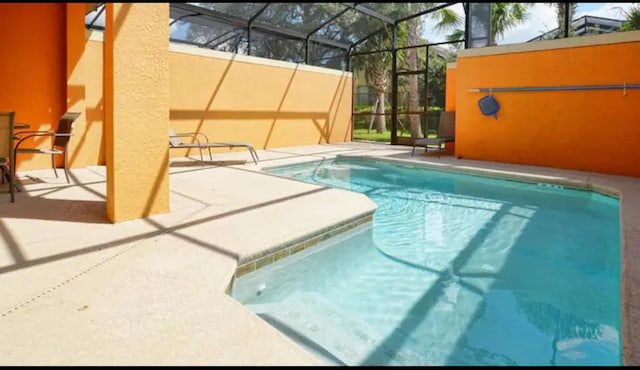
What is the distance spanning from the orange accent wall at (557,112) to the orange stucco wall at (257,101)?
409 cm

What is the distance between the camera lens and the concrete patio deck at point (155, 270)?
5.79 ft

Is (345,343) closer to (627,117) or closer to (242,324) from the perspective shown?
(242,324)

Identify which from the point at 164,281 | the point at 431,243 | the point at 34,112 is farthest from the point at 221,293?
the point at 34,112

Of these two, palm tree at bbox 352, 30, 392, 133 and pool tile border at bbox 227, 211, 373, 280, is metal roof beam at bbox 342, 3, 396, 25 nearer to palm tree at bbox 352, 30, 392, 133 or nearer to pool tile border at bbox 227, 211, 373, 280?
palm tree at bbox 352, 30, 392, 133

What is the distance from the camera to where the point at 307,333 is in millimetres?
2375

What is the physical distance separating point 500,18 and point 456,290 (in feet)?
41.6

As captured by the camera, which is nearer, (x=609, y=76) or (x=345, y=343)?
(x=345, y=343)

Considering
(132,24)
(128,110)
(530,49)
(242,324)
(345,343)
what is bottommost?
(345,343)

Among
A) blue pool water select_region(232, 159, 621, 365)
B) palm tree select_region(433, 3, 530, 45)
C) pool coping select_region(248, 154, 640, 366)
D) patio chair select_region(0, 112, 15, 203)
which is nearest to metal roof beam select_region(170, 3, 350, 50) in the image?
palm tree select_region(433, 3, 530, 45)

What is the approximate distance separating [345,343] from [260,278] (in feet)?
3.03

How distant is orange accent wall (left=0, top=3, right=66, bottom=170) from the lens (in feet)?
19.7

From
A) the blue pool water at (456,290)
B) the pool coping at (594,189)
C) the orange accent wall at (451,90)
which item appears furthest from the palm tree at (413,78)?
the blue pool water at (456,290)

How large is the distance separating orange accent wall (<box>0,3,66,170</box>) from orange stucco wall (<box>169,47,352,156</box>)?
210 centimetres

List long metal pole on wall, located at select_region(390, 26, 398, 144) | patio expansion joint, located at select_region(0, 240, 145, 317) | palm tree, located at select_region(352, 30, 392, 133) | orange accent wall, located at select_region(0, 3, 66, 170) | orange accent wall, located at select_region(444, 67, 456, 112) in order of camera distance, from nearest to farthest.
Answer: patio expansion joint, located at select_region(0, 240, 145, 317) < orange accent wall, located at select_region(0, 3, 66, 170) < orange accent wall, located at select_region(444, 67, 456, 112) < long metal pole on wall, located at select_region(390, 26, 398, 144) < palm tree, located at select_region(352, 30, 392, 133)
